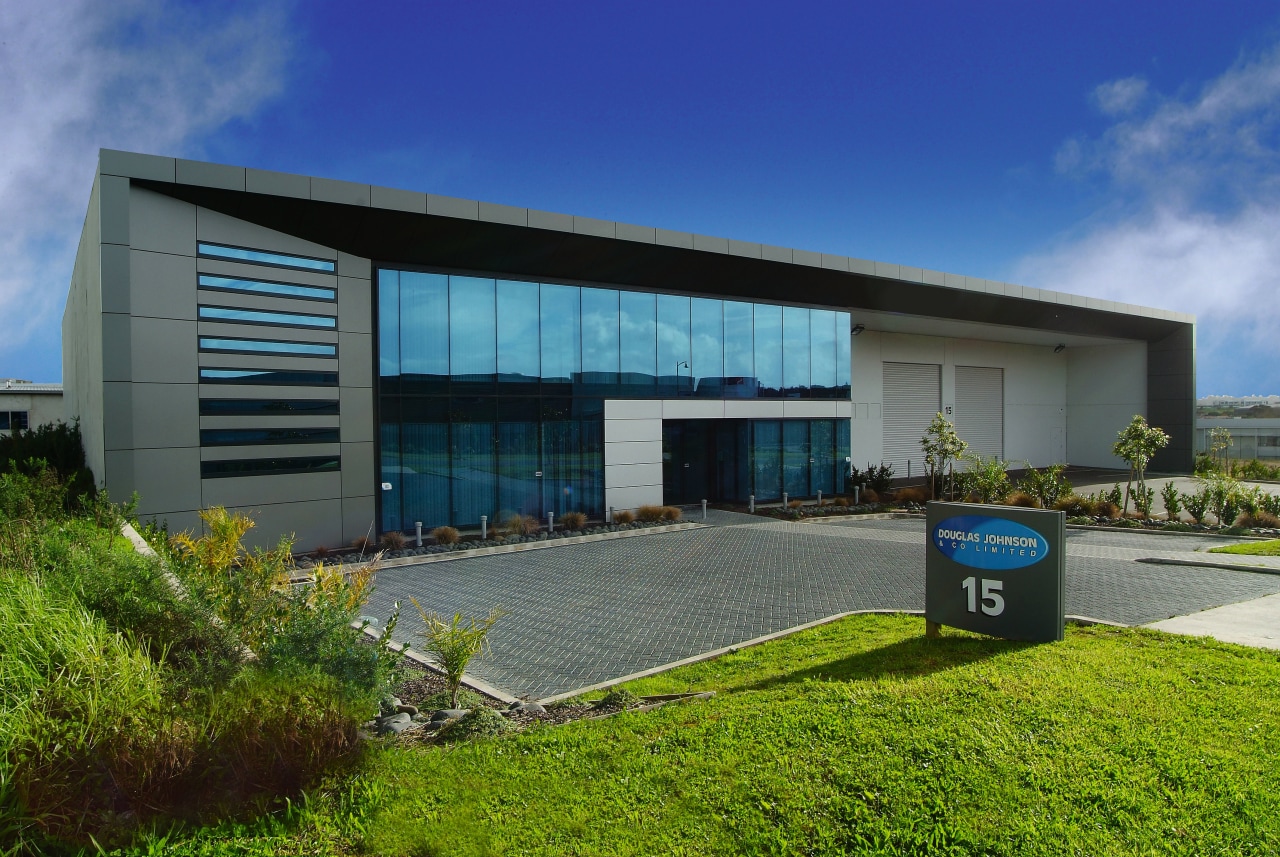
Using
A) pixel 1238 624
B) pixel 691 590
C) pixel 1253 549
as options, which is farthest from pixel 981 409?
pixel 1238 624

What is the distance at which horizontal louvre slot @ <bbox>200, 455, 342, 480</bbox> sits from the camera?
48.8 ft

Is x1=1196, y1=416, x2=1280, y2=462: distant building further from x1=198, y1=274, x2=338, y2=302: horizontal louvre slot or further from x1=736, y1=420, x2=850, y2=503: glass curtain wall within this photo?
x1=198, y1=274, x2=338, y2=302: horizontal louvre slot

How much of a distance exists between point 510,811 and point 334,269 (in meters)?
15.0

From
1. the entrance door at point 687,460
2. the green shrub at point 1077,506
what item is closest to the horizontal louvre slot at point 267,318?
→ the entrance door at point 687,460

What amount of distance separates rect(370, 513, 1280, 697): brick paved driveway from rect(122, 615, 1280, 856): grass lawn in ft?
9.04

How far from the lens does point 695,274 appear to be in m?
21.6

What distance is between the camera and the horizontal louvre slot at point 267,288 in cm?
1482

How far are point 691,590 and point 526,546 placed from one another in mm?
6174

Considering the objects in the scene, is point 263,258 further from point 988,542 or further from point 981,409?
Answer: point 981,409

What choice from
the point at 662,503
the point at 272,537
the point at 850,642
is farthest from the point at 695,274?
the point at 850,642

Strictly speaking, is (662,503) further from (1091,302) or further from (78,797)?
(1091,302)

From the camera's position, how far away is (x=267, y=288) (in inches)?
611

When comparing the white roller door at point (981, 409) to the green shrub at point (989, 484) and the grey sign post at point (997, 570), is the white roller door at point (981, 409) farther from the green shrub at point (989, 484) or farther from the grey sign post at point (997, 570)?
the grey sign post at point (997, 570)

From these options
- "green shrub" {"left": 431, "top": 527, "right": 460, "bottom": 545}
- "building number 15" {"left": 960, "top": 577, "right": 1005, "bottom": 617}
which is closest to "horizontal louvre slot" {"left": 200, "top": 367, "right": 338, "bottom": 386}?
"green shrub" {"left": 431, "top": 527, "right": 460, "bottom": 545}
